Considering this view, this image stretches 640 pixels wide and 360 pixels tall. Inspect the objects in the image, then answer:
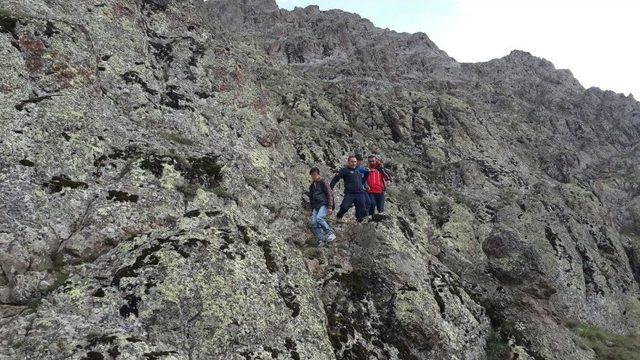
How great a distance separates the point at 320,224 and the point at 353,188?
276 cm

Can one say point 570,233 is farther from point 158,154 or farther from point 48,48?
point 48,48

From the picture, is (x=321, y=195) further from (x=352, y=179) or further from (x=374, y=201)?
→ (x=374, y=201)

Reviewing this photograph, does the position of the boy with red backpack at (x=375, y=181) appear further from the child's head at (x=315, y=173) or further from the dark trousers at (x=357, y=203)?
the child's head at (x=315, y=173)

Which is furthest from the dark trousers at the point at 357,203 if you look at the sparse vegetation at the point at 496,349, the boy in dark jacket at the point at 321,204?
the sparse vegetation at the point at 496,349

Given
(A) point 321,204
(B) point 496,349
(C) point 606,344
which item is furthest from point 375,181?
(C) point 606,344

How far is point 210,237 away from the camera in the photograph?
18234 millimetres

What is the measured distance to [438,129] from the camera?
74.1 m

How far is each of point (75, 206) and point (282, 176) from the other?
15.5 meters

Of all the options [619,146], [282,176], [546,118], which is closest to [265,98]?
[282,176]

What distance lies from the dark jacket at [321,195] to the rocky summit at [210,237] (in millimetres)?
2135

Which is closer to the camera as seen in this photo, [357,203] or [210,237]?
[210,237]

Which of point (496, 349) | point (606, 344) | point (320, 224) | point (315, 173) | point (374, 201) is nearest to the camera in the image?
point (496, 349)

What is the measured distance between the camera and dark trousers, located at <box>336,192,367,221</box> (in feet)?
84.0

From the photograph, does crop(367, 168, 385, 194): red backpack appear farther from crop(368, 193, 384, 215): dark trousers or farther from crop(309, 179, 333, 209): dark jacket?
crop(309, 179, 333, 209): dark jacket
